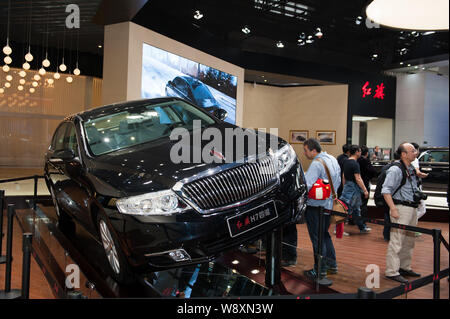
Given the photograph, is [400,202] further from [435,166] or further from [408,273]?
Result: [435,166]

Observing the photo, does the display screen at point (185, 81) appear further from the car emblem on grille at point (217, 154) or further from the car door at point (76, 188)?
the car emblem on grille at point (217, 154)

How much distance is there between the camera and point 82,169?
2.88m

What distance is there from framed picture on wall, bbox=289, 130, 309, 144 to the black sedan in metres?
12.6

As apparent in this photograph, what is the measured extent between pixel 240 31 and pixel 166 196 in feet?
34.9

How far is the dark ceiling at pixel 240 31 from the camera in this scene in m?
8.77

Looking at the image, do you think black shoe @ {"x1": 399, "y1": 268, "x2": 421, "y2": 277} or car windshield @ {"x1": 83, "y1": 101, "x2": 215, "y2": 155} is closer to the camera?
car windshield @ {"x1": 83, "y1": 101, "x2": 215, "y2": 155}

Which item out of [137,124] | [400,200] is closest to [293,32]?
[400,200]

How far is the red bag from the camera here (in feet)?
12.5

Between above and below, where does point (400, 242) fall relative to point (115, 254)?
below

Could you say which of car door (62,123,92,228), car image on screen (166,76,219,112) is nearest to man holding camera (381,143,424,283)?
car door (62,123,92,228)

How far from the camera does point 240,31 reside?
11945mm

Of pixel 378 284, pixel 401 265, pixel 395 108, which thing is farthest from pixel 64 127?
pixel 395 108

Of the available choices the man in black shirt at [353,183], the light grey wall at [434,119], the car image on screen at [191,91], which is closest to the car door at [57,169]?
the car image on screen at [191,91]

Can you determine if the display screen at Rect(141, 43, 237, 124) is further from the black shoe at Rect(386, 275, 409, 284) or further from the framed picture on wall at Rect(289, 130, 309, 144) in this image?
the black shoe at Rect(386, 275, 409, 284)
